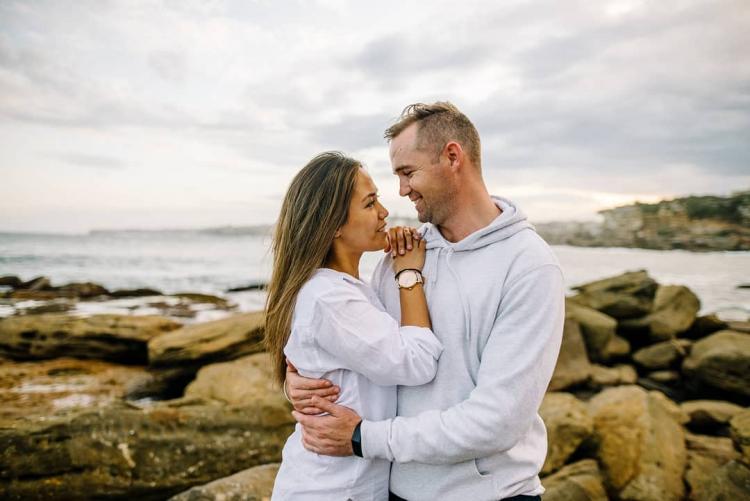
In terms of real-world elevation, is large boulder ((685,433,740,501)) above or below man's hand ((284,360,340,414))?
below

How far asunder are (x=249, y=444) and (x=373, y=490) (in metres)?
3.15

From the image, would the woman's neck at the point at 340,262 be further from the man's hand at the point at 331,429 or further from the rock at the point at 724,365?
the rock at the point at 724,365

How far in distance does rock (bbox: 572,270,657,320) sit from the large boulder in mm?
7351

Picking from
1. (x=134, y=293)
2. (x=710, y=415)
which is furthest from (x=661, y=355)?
(x=134, y=293)

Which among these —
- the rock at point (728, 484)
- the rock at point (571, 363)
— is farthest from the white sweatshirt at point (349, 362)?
the rock at point (571, 363)

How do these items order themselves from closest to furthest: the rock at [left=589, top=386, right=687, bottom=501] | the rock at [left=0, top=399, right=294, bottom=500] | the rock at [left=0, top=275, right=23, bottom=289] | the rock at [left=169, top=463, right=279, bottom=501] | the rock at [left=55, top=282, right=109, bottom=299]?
the rock at [left=169, top=463, right=279, bottom=501] < the rock at [left=0, top=399, right=294, bottom=500] < the rock at [left=589, top=386, right=687, bottom=501] < the rock at [left=55, top=282, right=109, bottom=299] < the rock at [left=0, top=275, right=23, bottom=289]

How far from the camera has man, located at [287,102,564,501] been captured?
2287mm

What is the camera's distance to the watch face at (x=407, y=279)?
108 inches

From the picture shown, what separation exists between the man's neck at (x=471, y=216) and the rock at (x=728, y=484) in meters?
3.71

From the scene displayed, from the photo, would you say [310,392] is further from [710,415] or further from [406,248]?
[710,415]

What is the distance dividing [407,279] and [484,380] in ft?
2.27

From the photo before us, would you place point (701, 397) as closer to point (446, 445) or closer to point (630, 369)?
point (630, 369)

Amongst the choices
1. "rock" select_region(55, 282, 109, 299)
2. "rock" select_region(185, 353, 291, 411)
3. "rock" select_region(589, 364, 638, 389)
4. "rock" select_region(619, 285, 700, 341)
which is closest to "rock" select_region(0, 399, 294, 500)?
"rock" select_region(185, 353, 291, 411)

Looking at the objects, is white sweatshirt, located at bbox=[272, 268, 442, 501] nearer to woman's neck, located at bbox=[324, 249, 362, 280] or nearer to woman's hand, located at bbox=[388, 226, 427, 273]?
woman's neck, located at bbox=[324, 249, 362, 280]
